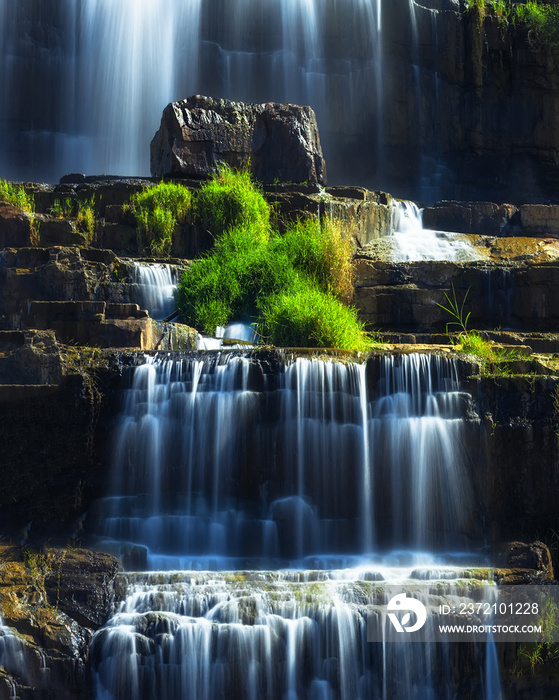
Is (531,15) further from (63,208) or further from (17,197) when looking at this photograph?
(17,197)

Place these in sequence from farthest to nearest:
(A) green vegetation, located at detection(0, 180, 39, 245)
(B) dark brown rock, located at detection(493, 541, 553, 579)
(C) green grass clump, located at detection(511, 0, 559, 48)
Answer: (C) green grass clump, located at detection(511, 0, 559, 48), (A) green vegetation, located at detection(0, 180, 39, 245), (B) dark brown rock, located at detection(493, 541, 553, 579)

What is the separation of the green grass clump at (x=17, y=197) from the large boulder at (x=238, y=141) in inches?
93.4

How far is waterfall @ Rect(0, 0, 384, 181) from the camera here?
18172 millimetres

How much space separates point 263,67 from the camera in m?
18.8

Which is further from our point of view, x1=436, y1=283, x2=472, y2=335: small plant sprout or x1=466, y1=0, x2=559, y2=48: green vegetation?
x1=466, y1=0, x2=559, y2=48: green vegetation

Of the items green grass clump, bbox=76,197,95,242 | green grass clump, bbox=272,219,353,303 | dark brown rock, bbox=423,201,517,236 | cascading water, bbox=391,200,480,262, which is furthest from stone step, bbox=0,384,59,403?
dark brown rock, bbox=423,201,517,236

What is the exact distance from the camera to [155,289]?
11273mm

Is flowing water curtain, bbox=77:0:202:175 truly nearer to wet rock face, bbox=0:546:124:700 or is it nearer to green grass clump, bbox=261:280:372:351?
green grass clump, bbox=261:280:372:351

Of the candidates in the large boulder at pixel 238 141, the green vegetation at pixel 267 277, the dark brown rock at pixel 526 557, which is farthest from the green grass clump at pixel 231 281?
the dark brown rock at pixel 526 557

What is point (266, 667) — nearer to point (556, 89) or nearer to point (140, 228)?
point (140, 228)

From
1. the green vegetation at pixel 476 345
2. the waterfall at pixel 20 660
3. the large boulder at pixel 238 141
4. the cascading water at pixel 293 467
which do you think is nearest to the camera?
the waterfall at pixel 20 660

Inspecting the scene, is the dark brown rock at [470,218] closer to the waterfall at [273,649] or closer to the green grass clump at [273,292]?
the green grass clump at [273,292]

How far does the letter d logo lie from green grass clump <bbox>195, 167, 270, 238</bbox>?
6.94 metres

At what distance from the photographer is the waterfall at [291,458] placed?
8.11 meters
